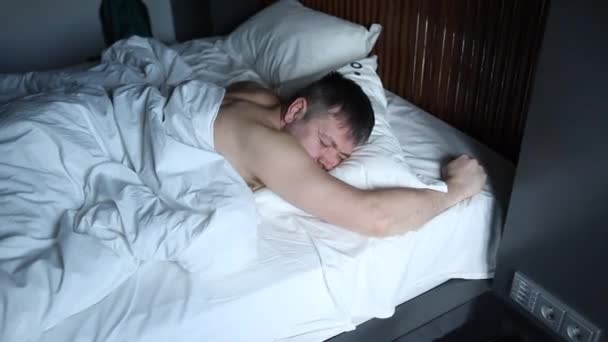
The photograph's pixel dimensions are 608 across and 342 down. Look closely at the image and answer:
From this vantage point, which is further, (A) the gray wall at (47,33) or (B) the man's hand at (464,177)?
(A) the gray wall at (47,33)

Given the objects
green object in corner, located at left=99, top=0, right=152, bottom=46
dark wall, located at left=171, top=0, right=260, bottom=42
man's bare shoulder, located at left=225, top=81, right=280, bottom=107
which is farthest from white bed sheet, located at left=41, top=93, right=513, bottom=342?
green object in corner, located at left=99, top=0, right=152, bottom=46

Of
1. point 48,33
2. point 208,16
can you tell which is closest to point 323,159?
point 208,16

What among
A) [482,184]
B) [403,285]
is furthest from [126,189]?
[482,184]

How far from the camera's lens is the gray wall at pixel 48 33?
119 inches

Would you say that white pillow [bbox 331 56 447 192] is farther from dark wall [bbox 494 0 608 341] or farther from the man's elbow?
dark wall [bbox 494 0 608 341]

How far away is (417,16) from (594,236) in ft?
2.99

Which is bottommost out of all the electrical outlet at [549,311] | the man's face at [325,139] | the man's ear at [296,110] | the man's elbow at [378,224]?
the electrical outlet at [549,311]

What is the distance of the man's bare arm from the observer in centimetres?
123

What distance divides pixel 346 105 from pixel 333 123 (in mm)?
59

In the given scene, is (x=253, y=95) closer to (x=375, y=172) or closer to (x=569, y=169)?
(x=375, y=172)

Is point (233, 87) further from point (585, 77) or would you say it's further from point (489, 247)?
point (585, 77)

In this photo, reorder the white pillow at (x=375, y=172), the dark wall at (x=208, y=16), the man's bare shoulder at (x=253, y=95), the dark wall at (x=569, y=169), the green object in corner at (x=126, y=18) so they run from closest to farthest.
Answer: the dark wall at (x=569, y=169)
the white pillow at (x=375, y=172)
the man's bare shoulder at (x=253, y=95)
the dark wall at (x=208, y=16)
the green object in corner at (x=126, y=18)

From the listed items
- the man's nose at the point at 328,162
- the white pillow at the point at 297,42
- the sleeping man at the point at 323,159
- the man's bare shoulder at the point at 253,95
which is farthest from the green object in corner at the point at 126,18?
the man's nose at the point at 328,162

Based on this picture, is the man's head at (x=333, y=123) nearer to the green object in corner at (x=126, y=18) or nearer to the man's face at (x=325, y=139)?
the man's face at (x=325, y=139)
